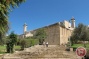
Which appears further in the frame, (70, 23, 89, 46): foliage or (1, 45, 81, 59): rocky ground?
(70, 23, 89, 46): foliage

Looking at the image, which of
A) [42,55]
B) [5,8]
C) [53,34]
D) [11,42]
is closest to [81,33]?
[53,34]

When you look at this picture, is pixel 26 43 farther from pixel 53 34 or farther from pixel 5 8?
pixel 5 8

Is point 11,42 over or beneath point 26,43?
over

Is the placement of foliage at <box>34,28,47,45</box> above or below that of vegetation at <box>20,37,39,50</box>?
above

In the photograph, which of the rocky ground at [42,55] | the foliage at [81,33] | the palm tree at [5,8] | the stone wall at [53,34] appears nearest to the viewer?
the palm tree at [5,8]

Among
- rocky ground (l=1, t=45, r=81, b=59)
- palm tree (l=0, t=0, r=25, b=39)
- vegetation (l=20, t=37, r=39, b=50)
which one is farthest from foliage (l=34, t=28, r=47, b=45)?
palm tree (l=0, t=0, r=25, b=39)

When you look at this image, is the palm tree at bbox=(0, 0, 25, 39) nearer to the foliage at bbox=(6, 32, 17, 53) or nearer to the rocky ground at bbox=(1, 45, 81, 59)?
the rocky ground at bbox=(1, 45, 81, 59)

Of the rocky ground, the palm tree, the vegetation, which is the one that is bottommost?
the rocky ground

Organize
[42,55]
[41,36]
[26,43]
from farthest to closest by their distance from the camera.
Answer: [41,36] < [26,43] < [42,55]

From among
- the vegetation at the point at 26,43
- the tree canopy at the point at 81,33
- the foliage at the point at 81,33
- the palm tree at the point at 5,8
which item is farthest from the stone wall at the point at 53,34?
the palm tree at the point at 5,8

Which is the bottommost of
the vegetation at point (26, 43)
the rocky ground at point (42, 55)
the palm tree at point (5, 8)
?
the rocky ground at point (42, 55)

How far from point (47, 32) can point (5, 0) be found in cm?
A: 5559

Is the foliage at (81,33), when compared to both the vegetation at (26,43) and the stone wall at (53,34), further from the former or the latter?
the stone wall at (53,34)

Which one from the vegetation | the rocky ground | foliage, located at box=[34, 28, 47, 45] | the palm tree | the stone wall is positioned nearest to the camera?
the palm tree
